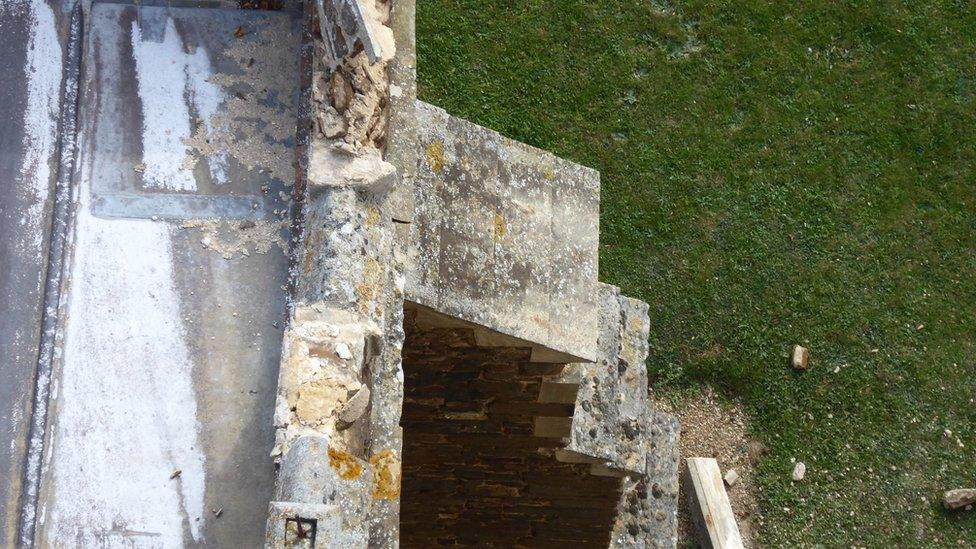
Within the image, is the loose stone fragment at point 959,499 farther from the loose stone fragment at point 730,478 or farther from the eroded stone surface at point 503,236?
the eroded stone surface at point 503,236

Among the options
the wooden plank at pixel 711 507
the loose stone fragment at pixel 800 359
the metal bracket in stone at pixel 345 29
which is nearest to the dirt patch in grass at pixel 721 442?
the wooden plank at pixel 711 507

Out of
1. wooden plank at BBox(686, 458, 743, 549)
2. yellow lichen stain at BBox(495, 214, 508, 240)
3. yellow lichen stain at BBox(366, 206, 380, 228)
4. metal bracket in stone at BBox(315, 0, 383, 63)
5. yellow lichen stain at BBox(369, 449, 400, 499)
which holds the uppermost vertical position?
metal bracket in stone at BBox(315, 0, 383, 63)

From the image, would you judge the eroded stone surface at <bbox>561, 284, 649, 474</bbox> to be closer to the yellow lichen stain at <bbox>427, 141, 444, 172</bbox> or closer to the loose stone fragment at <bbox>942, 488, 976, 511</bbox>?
the yellow lichen stain at <bbox>427, 141, 444, 172</bbox>

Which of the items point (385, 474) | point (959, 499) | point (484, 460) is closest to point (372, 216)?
point (385, 474)

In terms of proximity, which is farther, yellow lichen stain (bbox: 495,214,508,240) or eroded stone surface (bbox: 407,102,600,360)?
yellow lichen stain (bbox: 495,214,508,240)

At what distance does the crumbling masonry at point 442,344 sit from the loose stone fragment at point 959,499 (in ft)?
9.25

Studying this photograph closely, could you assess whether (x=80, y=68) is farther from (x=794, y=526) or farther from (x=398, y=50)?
(x=794, y=526)

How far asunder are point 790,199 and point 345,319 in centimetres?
705

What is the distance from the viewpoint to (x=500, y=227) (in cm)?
512

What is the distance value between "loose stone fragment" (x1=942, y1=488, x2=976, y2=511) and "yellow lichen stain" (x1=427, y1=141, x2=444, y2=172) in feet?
20.2

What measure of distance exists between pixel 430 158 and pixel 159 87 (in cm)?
137

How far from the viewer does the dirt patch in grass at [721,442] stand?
8.62 metres

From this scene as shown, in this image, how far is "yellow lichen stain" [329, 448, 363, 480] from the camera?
3.29 meters

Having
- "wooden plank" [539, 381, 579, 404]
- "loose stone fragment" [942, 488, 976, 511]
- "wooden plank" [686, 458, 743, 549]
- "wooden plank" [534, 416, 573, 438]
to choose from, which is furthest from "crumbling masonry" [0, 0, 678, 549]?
"loose stone fragment" [942, 488, 976, 511]
